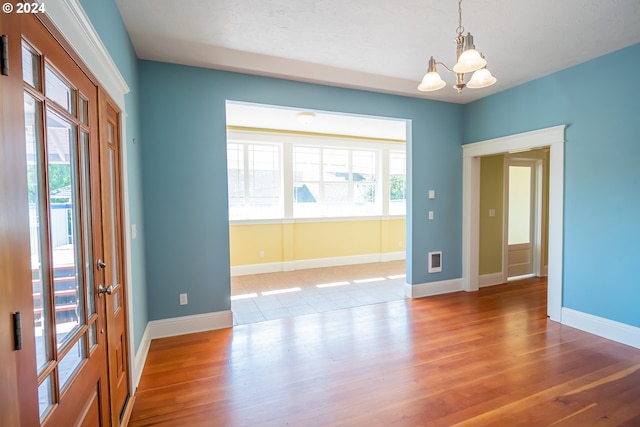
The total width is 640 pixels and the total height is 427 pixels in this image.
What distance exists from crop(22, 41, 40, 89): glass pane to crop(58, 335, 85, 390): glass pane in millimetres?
982

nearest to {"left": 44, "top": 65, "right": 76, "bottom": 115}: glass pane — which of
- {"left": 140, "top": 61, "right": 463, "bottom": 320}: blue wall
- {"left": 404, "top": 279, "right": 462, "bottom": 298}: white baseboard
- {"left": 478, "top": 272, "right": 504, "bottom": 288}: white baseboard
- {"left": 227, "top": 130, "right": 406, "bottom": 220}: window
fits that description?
{"left": 140, "top": 61, "right": 463, "bottom": 320}: blue wall

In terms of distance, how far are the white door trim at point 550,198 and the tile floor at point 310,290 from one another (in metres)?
1.19

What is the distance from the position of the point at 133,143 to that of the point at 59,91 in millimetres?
1557

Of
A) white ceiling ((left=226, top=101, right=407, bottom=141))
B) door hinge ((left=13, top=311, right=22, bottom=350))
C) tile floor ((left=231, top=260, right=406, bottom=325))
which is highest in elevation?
white ceiling ((left=226, top=101, right=407, bottom=141))

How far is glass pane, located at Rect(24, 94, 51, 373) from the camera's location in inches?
38.0

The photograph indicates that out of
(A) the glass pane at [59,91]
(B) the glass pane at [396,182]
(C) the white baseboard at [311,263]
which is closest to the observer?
(A) the glass pane at [59,91]

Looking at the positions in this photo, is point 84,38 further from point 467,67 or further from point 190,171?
point 467,67

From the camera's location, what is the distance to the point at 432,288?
175 inches

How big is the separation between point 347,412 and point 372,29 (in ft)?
9.64

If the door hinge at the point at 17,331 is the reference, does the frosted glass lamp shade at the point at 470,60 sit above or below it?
above

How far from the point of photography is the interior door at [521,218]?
522cm

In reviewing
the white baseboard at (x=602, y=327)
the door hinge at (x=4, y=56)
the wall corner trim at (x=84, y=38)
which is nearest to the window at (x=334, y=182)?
the white baseboard at (x=602, y=327)

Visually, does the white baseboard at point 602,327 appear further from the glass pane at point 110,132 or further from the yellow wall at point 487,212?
the glass pane at point 110,132

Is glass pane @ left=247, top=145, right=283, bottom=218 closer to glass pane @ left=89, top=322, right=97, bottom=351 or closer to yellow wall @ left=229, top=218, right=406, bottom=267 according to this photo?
yellow wall @ left=229, top=218, right=406, bottom=267
